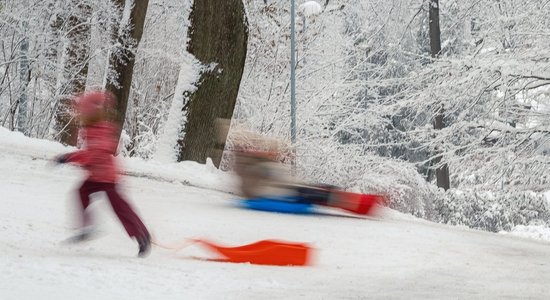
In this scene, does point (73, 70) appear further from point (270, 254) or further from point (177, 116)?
point (270, 254)

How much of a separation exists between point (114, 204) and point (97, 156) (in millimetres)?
439

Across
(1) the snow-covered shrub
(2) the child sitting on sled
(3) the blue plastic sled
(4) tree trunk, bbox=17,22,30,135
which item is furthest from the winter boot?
(1) the snow-covered shrub

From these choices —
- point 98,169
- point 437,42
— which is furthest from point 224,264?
point 437,42

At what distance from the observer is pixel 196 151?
14.9m

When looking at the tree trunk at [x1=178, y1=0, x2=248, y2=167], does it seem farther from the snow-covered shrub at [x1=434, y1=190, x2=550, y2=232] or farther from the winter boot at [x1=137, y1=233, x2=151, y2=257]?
the snow-covered shrub at [x1=434, y1=190, x2=550, y2=232]

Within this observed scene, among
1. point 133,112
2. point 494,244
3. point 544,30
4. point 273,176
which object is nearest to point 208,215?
point 273,176

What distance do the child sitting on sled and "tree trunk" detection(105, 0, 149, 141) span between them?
10.9m

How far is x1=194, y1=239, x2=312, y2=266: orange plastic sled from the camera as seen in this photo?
7441 mm

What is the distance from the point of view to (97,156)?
7.15 m

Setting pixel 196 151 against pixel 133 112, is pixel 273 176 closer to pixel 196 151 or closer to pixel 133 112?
pixel 196 151

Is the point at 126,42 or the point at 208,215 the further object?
the point at 126,42

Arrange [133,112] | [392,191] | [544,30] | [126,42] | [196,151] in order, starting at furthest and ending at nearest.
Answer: [133,112], [392,191], [126,42], [544,30], [196,151]

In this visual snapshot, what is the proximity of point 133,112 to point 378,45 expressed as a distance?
1109 cm

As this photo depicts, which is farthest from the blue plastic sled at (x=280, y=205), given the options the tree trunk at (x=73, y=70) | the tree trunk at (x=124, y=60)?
the tree trunk at (x=73, y=70)
